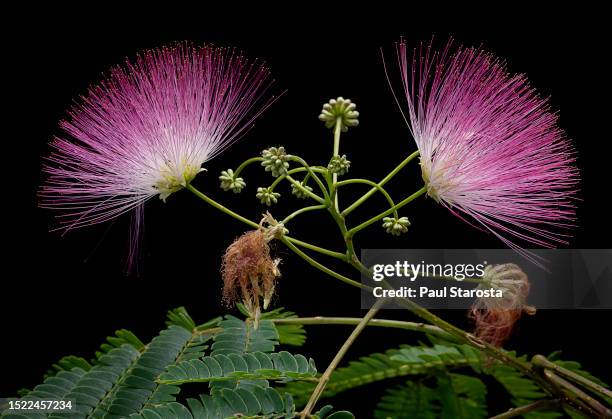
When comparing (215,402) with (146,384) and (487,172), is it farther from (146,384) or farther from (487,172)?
(487,172)

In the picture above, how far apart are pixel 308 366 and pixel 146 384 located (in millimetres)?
552

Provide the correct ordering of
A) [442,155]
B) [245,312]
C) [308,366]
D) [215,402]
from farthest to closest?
[245,312] < [442,155] < [308,366] < [215,402]

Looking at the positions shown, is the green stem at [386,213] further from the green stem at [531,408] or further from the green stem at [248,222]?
the green stem at [531,408]

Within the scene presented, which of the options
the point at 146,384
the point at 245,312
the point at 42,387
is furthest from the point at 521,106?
the point at 42,387

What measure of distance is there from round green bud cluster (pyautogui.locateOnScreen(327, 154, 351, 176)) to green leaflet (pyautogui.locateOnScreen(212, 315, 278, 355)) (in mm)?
612

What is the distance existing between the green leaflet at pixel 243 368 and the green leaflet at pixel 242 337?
0.25 meters

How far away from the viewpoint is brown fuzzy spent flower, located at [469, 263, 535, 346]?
117 inches

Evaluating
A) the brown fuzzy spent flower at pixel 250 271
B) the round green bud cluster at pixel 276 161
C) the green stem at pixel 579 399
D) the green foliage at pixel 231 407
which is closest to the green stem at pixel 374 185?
the round green bud cluster at pixel 276 161

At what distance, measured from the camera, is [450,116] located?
2791mm

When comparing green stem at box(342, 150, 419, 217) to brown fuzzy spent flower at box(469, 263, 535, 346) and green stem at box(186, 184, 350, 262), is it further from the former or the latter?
brown fuzzy spent flower at box(469, 263, 535, 346)

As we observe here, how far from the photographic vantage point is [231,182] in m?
2.86

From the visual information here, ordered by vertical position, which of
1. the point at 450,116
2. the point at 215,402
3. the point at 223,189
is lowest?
the point at 215,402

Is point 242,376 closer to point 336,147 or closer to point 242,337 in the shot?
point 242,337

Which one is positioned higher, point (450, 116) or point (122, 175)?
point (450, 116)
